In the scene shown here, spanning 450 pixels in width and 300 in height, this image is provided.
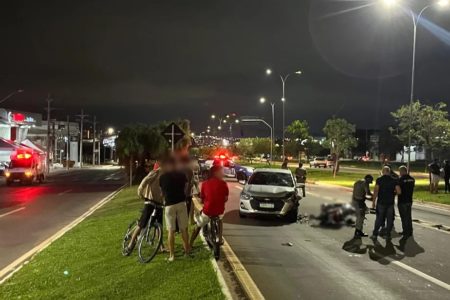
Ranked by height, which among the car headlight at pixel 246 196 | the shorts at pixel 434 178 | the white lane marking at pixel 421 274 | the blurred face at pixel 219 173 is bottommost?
the white lane marking at pixel 421 274

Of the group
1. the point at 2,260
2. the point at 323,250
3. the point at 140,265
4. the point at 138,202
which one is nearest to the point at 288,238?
the point at 323,250

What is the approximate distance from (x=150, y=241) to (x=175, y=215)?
1086mm

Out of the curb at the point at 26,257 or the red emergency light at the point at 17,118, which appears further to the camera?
the red emergency light at the point at 17,118

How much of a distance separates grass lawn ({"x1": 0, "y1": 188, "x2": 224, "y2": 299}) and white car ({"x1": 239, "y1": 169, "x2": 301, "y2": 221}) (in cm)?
374

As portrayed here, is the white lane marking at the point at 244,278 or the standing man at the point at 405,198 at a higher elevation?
the standing man at the point at 405,198

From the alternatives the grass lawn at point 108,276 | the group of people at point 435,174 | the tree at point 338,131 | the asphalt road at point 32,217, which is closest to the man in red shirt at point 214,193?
the grass lawn at point 108,276

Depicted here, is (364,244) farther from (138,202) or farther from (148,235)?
(138,202)

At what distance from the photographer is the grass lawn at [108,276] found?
7.62 metres

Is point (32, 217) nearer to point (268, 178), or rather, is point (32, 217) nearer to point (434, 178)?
point (268, 178)

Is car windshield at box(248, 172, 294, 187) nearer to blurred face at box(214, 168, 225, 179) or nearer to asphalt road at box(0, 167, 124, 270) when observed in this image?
asphalt road at box(0, 167, 124, 270)

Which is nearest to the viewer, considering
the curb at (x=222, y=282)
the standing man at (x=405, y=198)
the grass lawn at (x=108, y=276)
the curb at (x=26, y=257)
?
the curb at (x=222, y=282)

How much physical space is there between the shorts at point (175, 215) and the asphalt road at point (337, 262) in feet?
4.87

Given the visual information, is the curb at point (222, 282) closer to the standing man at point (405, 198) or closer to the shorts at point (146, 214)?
the shorts at point (146, 214)

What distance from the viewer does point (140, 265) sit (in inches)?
370
